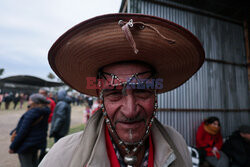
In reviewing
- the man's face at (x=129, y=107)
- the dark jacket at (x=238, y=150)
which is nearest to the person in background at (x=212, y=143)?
the dark jacket at (x=238, y=150)

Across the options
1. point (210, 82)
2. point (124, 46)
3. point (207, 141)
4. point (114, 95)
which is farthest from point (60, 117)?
point (210, 82)

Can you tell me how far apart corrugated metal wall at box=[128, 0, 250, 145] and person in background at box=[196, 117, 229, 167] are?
19.4 inches

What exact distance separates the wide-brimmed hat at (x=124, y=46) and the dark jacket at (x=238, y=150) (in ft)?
12.9

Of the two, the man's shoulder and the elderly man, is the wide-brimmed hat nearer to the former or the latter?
the elderly man

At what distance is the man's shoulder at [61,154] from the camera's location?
1141 millimetres

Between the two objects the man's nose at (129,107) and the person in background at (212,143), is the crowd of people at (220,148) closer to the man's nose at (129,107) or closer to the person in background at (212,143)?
the person in background at (212,143)

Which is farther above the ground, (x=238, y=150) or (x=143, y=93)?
(x=143, y=93)

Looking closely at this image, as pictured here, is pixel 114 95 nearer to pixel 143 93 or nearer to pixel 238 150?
Answer: pixel 143 93

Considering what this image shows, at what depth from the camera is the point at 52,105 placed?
504 centimetres

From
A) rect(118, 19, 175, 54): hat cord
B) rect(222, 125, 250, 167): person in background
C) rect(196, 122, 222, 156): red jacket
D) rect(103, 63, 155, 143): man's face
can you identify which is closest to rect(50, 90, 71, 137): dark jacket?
rect(103, 63, 155, 143): man's face

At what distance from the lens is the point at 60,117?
396 centimetres

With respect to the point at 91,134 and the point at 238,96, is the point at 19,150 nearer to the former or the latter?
the point at 91,134

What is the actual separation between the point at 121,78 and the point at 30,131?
3.04m

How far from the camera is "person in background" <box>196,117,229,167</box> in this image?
363 centimetres
